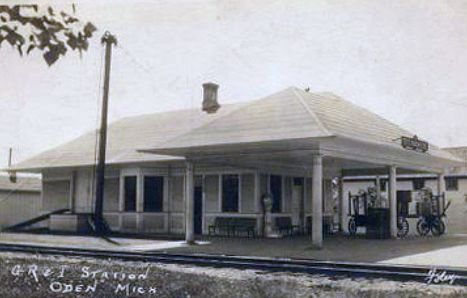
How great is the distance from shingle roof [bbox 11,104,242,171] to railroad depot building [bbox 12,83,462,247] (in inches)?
3.7

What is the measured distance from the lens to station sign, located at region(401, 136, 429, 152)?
19625 mm

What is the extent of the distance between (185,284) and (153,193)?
49.4 feet

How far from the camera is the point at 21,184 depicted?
36.2 m

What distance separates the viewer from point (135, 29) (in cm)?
1273

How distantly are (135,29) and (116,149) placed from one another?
15436 mm

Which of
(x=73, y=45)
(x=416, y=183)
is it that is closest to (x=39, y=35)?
(x=73, y=45)

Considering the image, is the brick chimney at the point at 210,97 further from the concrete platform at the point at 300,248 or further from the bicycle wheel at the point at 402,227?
the bicycle wheel at the point at 402,227

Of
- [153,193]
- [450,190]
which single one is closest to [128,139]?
[153,193]

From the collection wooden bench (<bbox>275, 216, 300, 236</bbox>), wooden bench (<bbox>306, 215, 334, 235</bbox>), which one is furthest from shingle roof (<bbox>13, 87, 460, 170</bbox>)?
wooden bench (<bbox>306, 215, 334, 235</bbox>)

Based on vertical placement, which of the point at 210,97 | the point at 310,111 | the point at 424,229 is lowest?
the point at 424,229

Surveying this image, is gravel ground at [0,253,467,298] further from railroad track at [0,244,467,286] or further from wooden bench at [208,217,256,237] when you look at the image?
wooden bench at [208,217,256,237]

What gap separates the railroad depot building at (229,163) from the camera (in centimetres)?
1708
